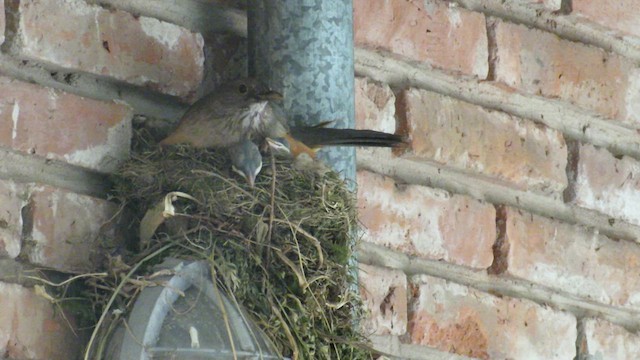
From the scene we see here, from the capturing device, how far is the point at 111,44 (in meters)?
1.73

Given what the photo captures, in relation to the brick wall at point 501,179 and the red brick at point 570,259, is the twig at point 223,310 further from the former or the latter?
the red brick at point 570,259

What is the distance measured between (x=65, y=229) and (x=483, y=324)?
2.17 feet

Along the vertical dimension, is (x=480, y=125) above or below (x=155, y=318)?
above

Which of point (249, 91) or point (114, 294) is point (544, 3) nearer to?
point (249, 91)

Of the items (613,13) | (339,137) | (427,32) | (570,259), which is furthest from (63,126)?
(613,13)

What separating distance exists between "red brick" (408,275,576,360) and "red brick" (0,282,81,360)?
53cm

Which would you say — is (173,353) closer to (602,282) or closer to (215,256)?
(215,256)

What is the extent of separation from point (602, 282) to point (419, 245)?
0.35 meters

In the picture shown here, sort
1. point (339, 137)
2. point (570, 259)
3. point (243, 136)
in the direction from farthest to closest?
point (570, 259) < point (243, 136) < point (339, 137)

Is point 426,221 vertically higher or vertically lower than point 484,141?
lower

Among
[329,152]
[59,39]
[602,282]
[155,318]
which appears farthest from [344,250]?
[602,282]

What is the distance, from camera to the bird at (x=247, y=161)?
167cm

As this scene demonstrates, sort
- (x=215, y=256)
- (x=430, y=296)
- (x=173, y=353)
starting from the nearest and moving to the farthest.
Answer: (x=173, y=353)
(x=215, y=256)
(x=430, y=296)

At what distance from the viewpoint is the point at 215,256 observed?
5.26ft
